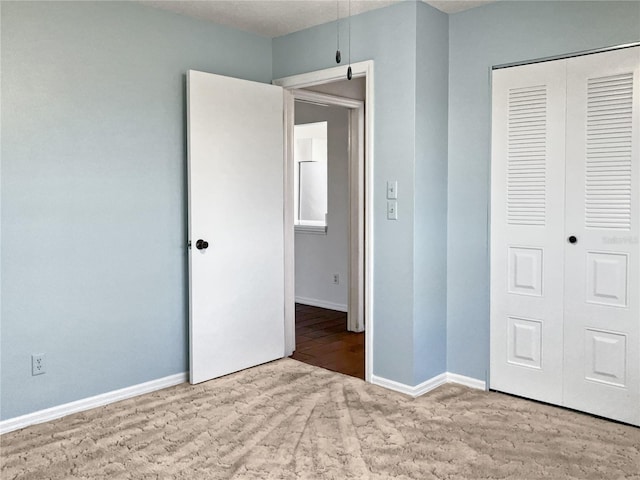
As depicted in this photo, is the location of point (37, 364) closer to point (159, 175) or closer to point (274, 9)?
point (159, 175)

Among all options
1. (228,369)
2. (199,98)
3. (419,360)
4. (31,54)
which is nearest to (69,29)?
(31,54)

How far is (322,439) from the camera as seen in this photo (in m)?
2.86

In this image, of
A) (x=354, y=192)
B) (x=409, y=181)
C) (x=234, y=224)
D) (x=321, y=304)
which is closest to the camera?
(x=409, y=181)

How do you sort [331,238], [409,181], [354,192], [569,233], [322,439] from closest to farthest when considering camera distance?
[322,439] < [569,233] < [409,181] < [354,192] < [331,238]

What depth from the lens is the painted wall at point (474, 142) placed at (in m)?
3.28

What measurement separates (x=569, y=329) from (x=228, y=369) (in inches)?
84.1

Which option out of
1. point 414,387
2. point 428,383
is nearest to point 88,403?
point 414,387

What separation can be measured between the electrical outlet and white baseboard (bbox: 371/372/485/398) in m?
1.94

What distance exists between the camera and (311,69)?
3943mm

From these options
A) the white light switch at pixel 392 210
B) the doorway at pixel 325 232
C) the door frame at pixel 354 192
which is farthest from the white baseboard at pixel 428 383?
the white light switch at pixel 392 210

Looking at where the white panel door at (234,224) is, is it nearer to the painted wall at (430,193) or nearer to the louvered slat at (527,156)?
the painted wall at (430,193)

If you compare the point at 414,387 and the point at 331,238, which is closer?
the point at 414,387

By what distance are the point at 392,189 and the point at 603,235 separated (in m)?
1.19

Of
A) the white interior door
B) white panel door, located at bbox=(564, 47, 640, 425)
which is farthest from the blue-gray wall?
white panel door, located at bbox=(564, 47, 640, 425)
